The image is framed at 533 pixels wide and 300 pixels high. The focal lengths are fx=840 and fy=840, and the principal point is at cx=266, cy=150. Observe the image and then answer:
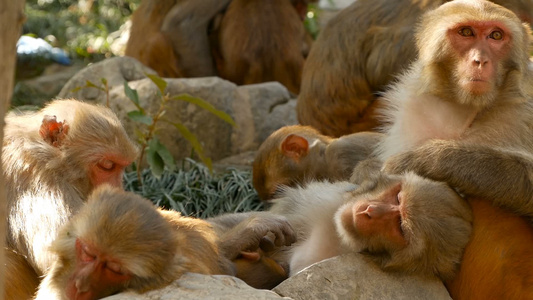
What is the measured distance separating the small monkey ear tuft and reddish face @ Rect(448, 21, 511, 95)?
1.99m

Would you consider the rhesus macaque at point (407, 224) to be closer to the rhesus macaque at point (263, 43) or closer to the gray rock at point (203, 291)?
the gray rock at point (203, 291)

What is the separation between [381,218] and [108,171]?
4.65ft

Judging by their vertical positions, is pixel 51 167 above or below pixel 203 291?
above

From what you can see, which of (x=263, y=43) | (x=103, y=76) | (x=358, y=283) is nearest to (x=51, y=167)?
(x=358, y=283)

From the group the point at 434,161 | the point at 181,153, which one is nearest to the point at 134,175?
the point at 181,153

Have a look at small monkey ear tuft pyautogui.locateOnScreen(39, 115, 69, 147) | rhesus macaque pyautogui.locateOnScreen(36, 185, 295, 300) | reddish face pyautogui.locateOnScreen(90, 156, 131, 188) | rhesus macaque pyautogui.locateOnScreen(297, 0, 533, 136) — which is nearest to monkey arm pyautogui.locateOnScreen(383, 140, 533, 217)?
rhesus macaque pyautogui.locateOnScreen(36, 185, 295, 300)

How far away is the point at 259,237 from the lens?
Result: 13.8 ft

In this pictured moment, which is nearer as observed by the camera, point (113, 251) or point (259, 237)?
point (113, 251)

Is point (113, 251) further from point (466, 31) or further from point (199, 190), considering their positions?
point (199, 190)

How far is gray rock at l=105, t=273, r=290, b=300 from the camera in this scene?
3.25 meters

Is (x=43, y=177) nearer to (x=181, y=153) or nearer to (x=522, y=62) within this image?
(x=522, y=62)

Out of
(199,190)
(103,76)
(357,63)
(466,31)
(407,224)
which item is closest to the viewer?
(407,224)

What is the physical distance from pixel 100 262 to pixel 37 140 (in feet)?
3.68

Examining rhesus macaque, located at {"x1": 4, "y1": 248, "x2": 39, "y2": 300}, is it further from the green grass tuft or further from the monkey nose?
the green grass tuft
